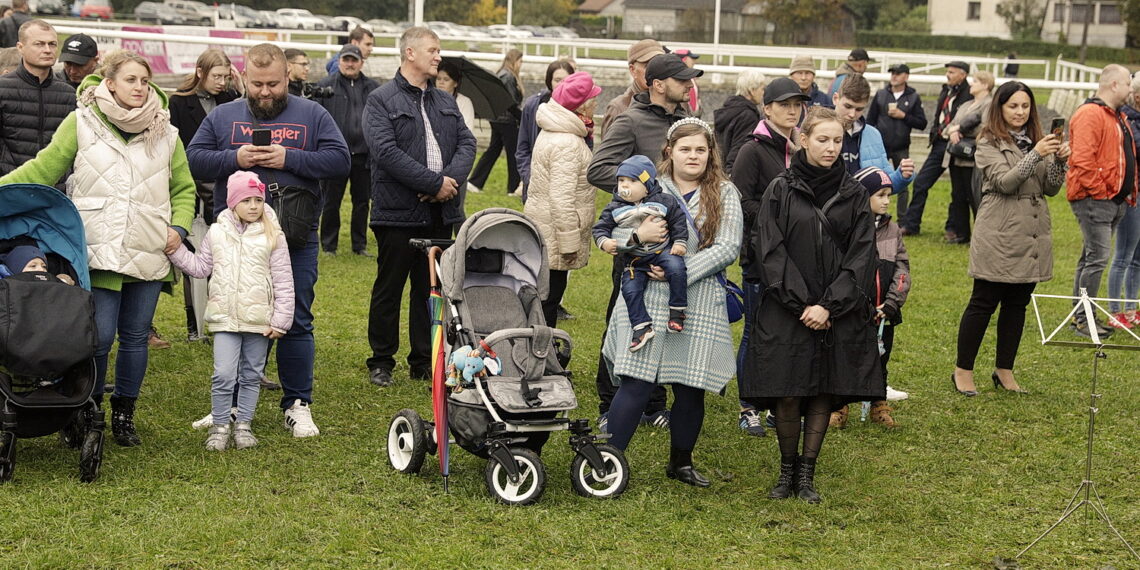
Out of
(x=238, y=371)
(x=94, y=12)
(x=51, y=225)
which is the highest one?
(x=94, y=12)

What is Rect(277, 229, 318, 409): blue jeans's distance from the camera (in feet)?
22.6

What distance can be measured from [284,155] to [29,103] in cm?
154

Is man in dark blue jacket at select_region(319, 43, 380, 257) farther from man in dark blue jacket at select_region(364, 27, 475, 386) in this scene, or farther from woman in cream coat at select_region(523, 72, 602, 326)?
woman in cream coat at select_region(523, 72, 602, 326)

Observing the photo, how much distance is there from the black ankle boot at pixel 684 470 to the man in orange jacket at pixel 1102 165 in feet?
15.2

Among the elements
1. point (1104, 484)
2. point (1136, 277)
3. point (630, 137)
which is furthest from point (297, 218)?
point (1136, 277)

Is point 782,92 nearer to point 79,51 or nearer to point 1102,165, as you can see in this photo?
point 1102,165

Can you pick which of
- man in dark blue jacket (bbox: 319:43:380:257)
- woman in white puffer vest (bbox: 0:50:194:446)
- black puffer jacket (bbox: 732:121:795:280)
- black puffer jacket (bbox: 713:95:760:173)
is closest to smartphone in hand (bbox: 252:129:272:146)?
woman in white puffer vest (bbox: 0:50:194:446)

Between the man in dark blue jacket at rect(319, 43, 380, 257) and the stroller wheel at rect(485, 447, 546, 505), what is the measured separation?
6.79 m

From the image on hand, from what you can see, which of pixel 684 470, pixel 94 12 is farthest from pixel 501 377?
pixel 94 12

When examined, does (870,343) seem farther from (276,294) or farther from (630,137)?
(276,294)

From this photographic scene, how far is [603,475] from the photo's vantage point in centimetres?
591

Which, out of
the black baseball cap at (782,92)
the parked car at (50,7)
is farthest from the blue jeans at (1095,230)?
the parked car at (50,7)

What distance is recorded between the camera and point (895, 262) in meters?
7.18

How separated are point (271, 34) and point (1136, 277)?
21.0 meters
